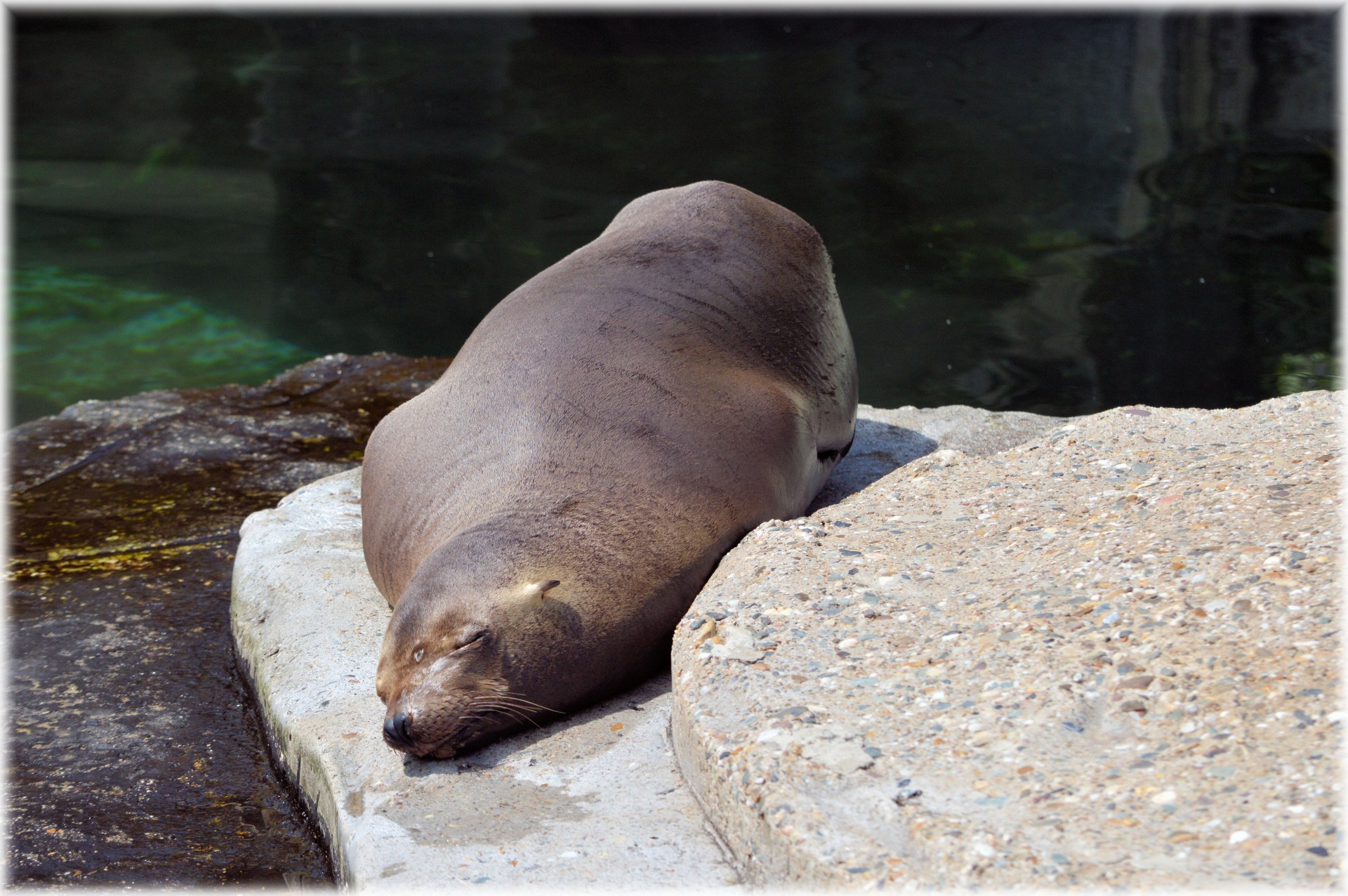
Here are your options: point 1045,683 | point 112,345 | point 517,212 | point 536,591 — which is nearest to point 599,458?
point 536,591

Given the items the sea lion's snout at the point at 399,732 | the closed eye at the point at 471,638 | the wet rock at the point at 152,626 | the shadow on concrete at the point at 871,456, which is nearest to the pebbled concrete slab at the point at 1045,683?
the closed eye at the point at 471,638

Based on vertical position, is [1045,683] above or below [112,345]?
above

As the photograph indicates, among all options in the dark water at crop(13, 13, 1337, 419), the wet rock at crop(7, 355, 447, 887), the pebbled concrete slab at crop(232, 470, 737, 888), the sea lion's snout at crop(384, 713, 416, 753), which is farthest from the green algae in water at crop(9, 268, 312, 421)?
the sea lion's snout at crop(384, 713, 416, 753)

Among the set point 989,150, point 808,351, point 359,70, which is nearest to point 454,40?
point 359,70

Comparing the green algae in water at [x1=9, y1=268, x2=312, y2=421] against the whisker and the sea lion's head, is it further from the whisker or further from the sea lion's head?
the whisker

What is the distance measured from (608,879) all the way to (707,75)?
12.9 metres

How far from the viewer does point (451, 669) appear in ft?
10.8

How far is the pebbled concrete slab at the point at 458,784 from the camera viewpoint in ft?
9.27

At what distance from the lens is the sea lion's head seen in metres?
3.22

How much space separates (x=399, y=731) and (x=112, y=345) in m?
6.63

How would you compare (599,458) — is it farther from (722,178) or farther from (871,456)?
(722,178)

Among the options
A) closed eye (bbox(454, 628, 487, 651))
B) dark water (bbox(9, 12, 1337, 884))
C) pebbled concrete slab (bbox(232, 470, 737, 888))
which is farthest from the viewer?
dark water (bbox(9, 12, 1337, 884))

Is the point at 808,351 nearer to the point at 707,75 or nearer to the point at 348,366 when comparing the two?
the point at 348,366

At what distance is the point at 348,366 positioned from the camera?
7234mm
